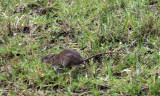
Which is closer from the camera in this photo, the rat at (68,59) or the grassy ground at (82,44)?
the grassy ground at (82,44)

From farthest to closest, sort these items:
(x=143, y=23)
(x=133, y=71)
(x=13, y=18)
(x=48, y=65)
Result: (x=13, y=18) → (x=143, y=23) → (x=48, y=65) → (x=133, y=71)

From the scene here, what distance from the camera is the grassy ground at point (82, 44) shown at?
310 cm

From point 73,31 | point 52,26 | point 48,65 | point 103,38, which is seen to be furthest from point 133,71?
point 52,26

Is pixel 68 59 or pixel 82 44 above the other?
pixel 82 44

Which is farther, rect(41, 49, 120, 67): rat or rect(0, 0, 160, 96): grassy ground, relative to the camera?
rect(41, 49, 120, 67): rat

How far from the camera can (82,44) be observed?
3.85 meters

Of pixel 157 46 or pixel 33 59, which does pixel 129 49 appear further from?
pixel 33 59

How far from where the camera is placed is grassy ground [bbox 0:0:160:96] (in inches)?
122

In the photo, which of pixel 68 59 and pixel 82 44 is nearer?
pixel 68 59

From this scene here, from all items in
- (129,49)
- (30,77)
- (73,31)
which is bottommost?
(30,77)

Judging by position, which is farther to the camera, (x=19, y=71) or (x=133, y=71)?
(x=19, y=71)

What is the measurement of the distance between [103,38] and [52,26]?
1.01 metres

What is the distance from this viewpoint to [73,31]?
4.21 m

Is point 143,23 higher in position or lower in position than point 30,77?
higher
